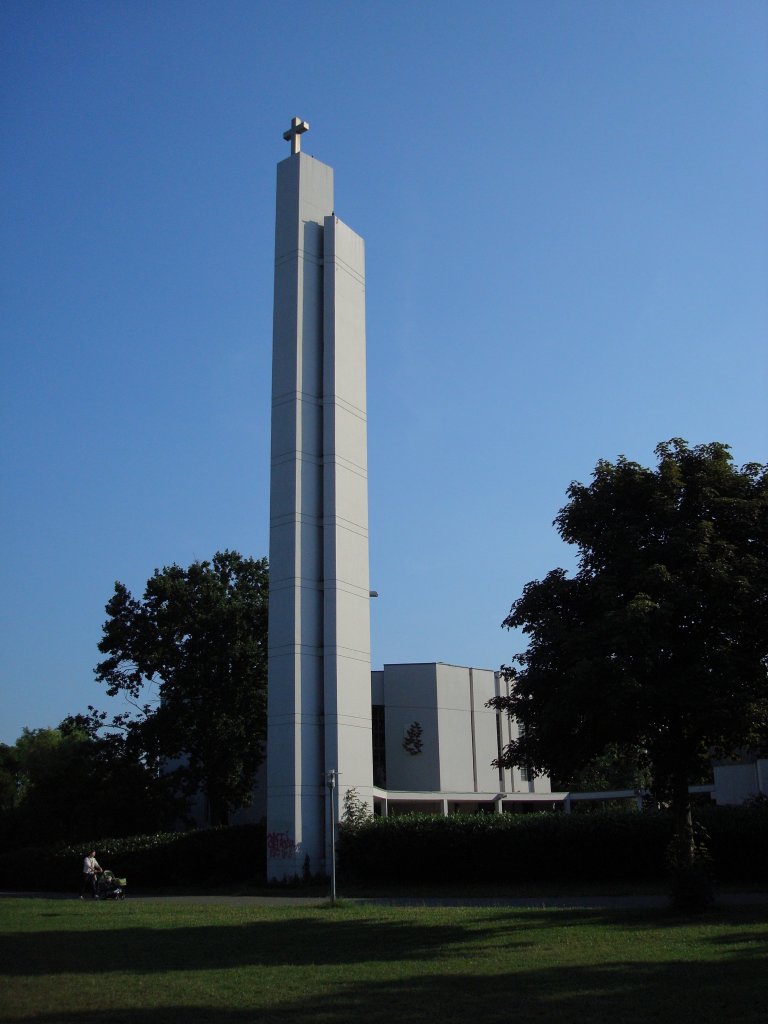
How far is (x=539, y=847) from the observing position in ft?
95.6

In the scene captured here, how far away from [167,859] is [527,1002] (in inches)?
1089

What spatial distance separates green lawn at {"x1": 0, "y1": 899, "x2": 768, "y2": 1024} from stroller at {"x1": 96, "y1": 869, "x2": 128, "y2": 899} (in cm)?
932

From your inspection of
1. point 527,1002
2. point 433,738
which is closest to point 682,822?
point 527,1002

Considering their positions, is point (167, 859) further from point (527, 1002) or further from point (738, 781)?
point (527, 1002)

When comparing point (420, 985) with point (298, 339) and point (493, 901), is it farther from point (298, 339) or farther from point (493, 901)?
point (298, 339)

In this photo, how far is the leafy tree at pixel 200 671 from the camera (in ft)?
138

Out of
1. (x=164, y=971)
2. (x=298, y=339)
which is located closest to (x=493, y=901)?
(x=164, y=971)

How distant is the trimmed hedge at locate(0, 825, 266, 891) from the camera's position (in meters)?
34.8

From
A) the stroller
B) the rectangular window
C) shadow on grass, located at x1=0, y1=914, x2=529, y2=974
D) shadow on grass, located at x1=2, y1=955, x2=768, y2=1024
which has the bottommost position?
the stroller

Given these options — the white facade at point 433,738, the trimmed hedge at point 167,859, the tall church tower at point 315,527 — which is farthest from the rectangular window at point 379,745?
the tall church tower at point 315,527

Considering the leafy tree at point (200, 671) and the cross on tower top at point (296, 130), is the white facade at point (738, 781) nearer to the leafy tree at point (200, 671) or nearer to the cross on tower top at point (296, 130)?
the leafy tree at point (200, 671)

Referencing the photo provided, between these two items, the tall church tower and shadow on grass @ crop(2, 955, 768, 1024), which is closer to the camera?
shadow on grass @ crop(2, 955, 768, 1024)

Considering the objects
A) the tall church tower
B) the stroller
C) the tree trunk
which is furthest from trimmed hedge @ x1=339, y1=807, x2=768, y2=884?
the tree trunk

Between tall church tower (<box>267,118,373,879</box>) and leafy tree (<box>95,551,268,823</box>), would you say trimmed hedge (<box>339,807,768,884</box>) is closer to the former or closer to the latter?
tall church tower (<box>267,118,373,879</box>)
